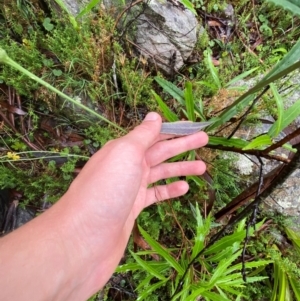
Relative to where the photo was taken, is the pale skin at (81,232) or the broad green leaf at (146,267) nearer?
the pale skin at (81,232)

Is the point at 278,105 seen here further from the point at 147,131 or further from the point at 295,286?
the point at 295,286

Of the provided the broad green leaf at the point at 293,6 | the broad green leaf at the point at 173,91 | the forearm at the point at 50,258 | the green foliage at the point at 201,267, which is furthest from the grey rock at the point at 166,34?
the broad green leaf at the point at 293,6

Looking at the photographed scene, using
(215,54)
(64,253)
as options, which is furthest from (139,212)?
(215,54)

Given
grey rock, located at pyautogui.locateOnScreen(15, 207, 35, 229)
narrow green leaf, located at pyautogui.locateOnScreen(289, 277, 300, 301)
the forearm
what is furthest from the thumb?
narrow green leaf, located at pyautogui.locateOnScreen(289, 277, 300, 301)

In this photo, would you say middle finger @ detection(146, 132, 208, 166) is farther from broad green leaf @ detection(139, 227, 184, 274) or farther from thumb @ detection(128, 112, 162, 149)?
broad green leaf @ detection(139, 227, 184, 274)

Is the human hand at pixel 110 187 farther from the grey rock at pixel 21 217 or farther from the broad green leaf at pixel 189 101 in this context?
the grey rock at pixel 21 217

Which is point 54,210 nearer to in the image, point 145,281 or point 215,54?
point 145,281
